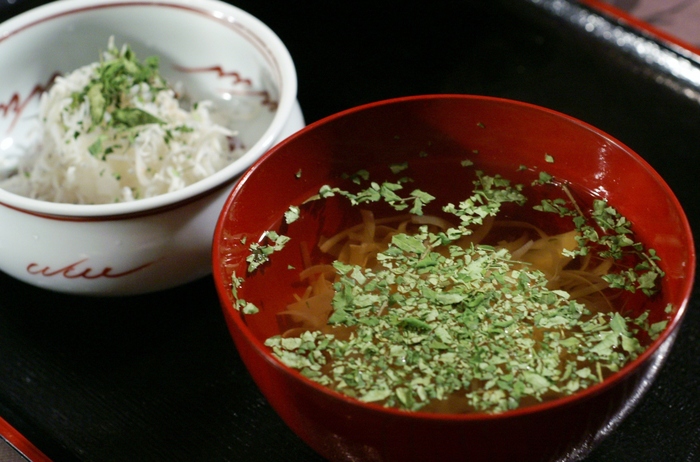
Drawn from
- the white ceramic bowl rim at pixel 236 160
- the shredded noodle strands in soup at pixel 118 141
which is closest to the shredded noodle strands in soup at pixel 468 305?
the white ceramic bowl rim at pixel 236 160

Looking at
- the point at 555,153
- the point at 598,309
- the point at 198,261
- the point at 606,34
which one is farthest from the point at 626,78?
the point at 198,261

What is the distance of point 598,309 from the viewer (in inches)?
30.5

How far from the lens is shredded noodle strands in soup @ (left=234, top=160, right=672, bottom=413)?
690 millimetres

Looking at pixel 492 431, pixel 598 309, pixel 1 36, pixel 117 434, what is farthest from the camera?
pixel 1 36

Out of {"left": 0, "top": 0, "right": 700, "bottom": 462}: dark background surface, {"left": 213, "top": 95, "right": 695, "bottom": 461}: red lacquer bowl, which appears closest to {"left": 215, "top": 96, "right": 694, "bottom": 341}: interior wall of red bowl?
{"left": 213, "top": 95, "right": 695, "bottom": 461}: red lacquer bowl

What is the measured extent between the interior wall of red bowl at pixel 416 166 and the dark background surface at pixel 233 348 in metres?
0.19

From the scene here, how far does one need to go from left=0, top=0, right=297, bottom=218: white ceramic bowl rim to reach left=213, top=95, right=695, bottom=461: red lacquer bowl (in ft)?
0.25

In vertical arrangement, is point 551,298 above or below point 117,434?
above

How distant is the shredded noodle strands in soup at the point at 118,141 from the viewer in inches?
42.3

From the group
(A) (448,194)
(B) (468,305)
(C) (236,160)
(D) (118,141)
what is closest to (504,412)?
(B) (468,305)

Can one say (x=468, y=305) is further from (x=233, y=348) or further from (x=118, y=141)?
(x=118, y=141)

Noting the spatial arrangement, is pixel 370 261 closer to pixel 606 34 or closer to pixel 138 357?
pixel 138 357

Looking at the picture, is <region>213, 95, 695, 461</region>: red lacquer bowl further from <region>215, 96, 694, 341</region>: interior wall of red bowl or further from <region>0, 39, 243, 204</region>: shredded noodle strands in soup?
<region>0, 39, 243, 204</region>: shredded noodle strands in soup

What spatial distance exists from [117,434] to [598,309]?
0.59 meters
